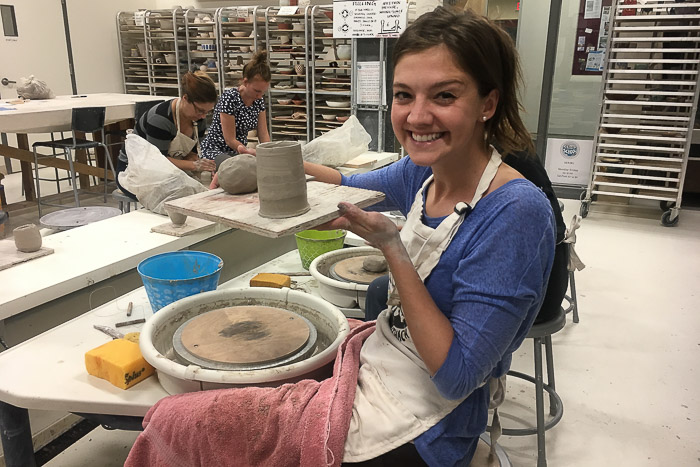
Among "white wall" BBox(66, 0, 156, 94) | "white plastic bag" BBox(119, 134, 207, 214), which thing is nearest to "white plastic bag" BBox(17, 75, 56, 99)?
"white wall" BBox(66, 0, 156, 94)

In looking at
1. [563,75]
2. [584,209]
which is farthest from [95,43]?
[584,209]

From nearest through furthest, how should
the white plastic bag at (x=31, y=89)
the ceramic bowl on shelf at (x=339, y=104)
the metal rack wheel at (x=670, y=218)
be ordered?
the metal rack wheel at (x=670, y=218) → the white plastic bag at (x=31, y=89) → the ceramic bowl on shelf at (x=339, y=104)

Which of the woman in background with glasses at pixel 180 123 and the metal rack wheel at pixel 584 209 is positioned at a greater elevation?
the woman in background with glasses at pixel 180 123

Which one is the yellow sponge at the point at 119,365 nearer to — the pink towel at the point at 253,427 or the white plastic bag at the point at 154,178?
the pink towel at the point at 253,427

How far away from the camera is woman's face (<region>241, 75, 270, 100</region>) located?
3273 millimetres

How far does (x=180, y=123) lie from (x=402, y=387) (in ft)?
8.57

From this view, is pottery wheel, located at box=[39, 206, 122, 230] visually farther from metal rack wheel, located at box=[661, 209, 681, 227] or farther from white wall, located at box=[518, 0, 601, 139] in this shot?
metal rack wheel, located at box=[661, 209, 681, 227]

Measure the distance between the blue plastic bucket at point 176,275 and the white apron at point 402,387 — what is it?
0.64 metres

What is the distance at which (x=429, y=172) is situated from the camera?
51.9 inches

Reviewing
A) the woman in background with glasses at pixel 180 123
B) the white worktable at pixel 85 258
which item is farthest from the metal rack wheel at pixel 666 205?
the white worktable at pixel 85 258

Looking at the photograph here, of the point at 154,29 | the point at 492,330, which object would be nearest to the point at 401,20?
the point at 492,330

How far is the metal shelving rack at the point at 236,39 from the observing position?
6.05 m

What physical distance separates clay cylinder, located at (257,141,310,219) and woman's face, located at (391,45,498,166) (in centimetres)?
34

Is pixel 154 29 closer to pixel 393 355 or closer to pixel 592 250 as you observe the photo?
pixel 592 250
